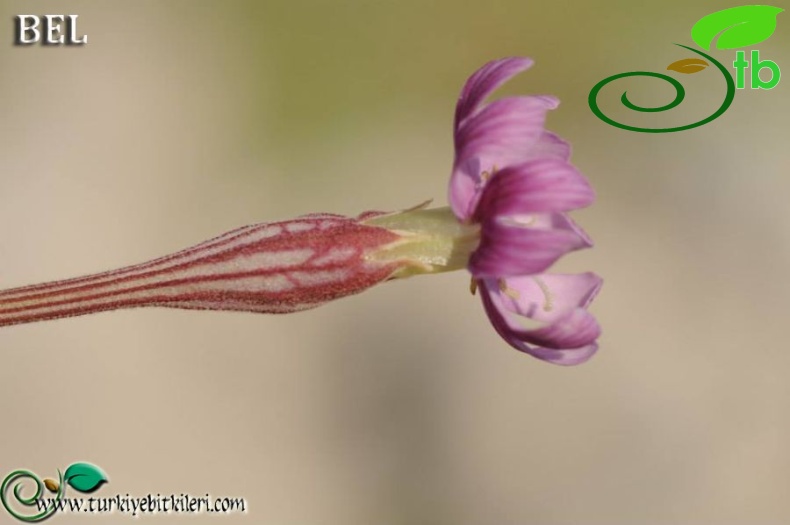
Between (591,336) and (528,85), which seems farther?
(528,85)

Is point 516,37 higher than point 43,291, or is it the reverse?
point 516,37

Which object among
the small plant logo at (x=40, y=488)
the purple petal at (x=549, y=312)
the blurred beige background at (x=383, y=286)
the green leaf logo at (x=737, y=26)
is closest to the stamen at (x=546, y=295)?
the purple petal at (x=549, y=312)

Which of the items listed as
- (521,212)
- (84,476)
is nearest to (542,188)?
(521,212)

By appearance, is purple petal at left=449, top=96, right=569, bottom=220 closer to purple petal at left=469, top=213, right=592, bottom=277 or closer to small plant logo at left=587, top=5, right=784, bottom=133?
purple petal at left=469, top=213, right=592, bottom=277

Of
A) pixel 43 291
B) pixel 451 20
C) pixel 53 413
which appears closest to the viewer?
pixel 43 291

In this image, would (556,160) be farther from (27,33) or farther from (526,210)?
(27,33)

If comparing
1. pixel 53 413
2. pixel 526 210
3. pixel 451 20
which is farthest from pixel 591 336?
pixel 451 20
